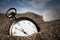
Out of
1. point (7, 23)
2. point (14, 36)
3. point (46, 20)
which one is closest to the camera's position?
point (14, 36)

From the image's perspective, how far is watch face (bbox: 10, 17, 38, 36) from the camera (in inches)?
64.6

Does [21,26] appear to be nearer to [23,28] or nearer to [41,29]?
[23,28]

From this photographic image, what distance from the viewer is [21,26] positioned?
5.49ft

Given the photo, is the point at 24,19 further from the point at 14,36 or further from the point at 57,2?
the point at 57,2

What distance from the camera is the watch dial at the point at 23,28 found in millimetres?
1641

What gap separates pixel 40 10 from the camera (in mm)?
1788

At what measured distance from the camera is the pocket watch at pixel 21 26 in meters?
1.64

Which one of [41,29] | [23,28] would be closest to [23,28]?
[23,28]

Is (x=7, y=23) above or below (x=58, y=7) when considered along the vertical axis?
below

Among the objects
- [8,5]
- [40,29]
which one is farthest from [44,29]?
[8,5]

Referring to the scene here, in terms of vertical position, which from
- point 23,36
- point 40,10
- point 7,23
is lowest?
point 23,36

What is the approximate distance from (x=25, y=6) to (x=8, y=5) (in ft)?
0.71

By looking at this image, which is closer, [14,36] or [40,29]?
[14,36]

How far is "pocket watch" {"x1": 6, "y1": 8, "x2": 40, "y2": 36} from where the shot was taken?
164 cm
